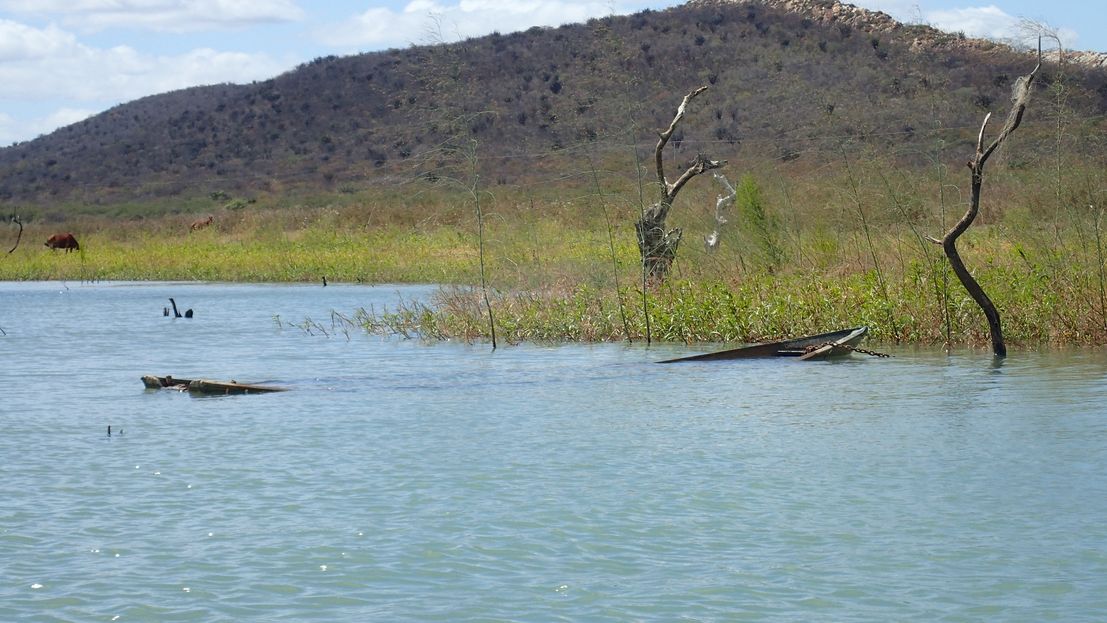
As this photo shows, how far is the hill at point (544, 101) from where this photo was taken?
208 ft

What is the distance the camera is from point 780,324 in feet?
58.3

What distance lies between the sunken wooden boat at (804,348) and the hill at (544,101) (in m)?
37.8

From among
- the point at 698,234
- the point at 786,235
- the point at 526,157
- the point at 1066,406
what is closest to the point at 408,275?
the point at 698,234

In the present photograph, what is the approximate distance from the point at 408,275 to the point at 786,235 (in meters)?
15.5

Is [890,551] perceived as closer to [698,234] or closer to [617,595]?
[617,595]

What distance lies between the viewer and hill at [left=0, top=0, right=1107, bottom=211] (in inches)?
2498

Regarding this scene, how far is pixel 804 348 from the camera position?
16438 mm

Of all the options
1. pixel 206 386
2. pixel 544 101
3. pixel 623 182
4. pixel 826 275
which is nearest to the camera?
pixel 206 386

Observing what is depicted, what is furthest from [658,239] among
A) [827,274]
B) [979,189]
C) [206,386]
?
[206,386]

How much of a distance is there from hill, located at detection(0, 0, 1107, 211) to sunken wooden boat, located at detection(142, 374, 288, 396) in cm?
3994

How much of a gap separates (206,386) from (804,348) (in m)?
6.79

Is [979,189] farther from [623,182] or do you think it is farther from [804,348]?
[623,182]

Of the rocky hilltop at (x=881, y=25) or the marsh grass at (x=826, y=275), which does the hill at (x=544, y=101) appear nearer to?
the rocky hilltop at (x=881, y=25)

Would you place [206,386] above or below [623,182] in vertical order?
below
